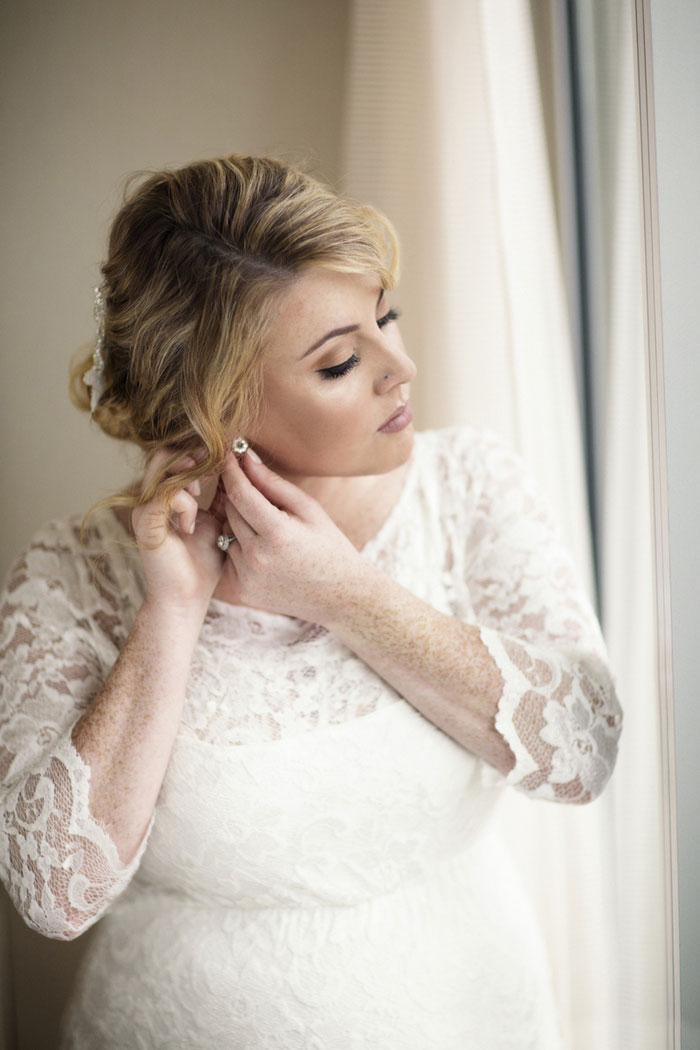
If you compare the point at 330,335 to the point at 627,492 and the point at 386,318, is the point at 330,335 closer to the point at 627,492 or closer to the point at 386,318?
the point at 386,318

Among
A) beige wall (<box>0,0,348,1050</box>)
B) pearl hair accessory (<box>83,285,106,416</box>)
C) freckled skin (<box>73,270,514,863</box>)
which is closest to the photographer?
freckled skin (<box>73,270,514,863</box>)

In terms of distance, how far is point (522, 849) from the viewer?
1.49 meters

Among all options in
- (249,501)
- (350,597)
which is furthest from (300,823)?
(249,501)

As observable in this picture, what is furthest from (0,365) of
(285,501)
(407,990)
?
(407,990)

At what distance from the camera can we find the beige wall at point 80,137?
4.97ft

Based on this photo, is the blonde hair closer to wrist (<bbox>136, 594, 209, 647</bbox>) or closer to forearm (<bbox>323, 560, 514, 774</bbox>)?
wrist (<bbox>136, 594, 209, 647</bbox>)

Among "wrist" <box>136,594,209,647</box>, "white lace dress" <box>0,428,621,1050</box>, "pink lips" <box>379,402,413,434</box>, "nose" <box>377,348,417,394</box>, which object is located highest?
"nose" <box>377,348,417,394</box>

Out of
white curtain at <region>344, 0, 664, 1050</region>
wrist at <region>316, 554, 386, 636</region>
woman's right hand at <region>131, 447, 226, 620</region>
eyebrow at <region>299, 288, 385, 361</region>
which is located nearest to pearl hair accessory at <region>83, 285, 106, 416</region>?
woman's right hand at <region>131, 447, 226, 620</region>

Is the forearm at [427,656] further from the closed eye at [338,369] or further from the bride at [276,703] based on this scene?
the closed eye at [338,369]

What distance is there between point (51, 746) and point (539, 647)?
555 millimetres

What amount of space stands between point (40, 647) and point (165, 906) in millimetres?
350

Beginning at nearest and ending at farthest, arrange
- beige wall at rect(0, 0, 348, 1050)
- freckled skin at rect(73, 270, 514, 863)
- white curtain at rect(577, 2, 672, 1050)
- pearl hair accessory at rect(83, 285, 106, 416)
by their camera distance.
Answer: white curtain at rect(577, 2, 672, 1050), freckled skin at rect(73, 270, 514, 863), pearl hair accessory at rect(83, 285, 106, 416), beige wall at rect(0, 0, 348, 1050)

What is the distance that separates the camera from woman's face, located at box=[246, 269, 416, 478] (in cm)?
105

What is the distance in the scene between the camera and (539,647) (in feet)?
3.50
